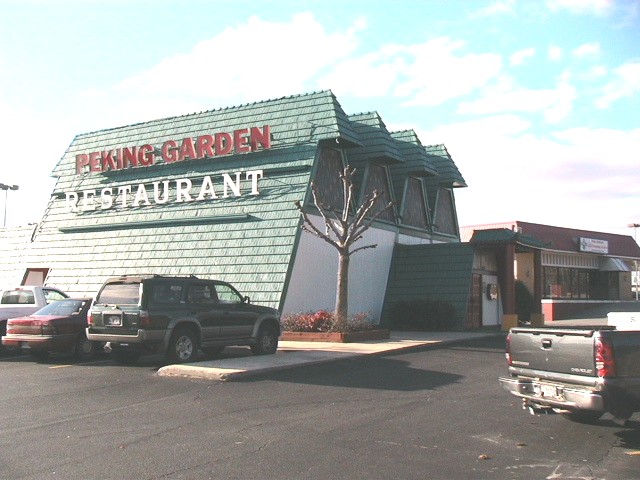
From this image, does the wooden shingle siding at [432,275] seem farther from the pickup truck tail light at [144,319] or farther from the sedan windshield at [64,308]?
the pickup truck tail light at [144,319]

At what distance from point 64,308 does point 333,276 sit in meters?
10.1

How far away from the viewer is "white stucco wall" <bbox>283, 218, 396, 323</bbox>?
22578 millimetres

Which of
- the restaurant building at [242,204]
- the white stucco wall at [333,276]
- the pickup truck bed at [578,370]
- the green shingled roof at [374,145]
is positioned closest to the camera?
the pickup truck bed at [578,370]

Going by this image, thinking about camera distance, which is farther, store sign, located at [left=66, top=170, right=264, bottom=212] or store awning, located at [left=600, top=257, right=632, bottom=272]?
store awning, located at [left=600, top=257, right=632, bottom=272]

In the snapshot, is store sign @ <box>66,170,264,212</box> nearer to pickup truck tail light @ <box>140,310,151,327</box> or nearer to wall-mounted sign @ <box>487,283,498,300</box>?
wall-mounted sign @ <box>487,283,498,300</box>

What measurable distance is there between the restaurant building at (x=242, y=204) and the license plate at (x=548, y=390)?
44.2 feet

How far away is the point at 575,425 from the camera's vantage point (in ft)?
30.1

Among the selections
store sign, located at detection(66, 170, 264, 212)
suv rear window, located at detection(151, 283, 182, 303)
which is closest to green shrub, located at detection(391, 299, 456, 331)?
store sign, located at detection(66, 170, 264, 212)

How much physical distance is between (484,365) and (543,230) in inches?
1145

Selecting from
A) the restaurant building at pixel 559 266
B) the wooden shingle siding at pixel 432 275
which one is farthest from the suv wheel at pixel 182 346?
the restaurant building at pixel 559 266

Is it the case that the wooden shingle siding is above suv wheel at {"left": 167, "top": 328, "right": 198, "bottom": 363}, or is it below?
above

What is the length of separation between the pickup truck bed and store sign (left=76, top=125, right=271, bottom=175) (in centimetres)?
1639

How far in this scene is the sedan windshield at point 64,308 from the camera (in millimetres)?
16219

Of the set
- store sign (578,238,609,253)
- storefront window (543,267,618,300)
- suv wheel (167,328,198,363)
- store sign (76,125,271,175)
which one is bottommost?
suv wheel (167,328,198,363)
